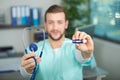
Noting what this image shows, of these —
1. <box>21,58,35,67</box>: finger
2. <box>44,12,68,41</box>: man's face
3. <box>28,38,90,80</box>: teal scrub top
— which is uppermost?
<box>44,12,68,41</box>: man's face

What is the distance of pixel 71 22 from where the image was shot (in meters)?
3.81

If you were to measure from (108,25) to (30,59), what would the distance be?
2.42 m

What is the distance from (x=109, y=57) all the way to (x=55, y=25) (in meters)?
1.80

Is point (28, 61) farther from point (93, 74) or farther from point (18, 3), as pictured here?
point (18, 3)

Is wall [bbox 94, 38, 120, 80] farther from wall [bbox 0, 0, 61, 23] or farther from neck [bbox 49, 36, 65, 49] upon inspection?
neck [bbox 49, 36, 65, 49]

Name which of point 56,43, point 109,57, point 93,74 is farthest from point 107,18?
point 56,43

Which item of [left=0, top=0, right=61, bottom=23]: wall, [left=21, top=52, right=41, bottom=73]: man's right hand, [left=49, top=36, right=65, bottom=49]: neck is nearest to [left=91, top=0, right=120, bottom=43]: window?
[left=0, top=0, right=61, bottom=23]: wall

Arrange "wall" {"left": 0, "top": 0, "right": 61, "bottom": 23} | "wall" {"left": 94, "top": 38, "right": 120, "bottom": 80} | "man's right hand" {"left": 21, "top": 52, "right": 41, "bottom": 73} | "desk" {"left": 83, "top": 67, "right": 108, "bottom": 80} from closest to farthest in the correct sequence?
1. "man's right hand" {"left": 21, "top": 52, "right": 41, "bottom": 73}
2. "desk" {"left": 83, "top": 67, "right": 108, "bottom": 80}
3. "wall" {"left": 94, "top": 38, "right": 120, "bottom": 80}
4. "wall" {"left": 0, "top": 0, "right": 61, "bottom": 23}

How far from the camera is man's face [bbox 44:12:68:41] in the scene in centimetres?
143

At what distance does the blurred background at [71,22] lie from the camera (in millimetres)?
3189

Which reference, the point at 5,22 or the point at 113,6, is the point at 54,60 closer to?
the point at 113,6


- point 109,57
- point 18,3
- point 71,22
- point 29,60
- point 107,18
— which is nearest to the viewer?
point 29,60

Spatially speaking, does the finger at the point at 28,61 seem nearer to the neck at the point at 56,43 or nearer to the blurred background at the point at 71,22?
the neck at the point at 56,43

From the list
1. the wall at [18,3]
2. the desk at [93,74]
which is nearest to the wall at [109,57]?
the desk at [93,74]
